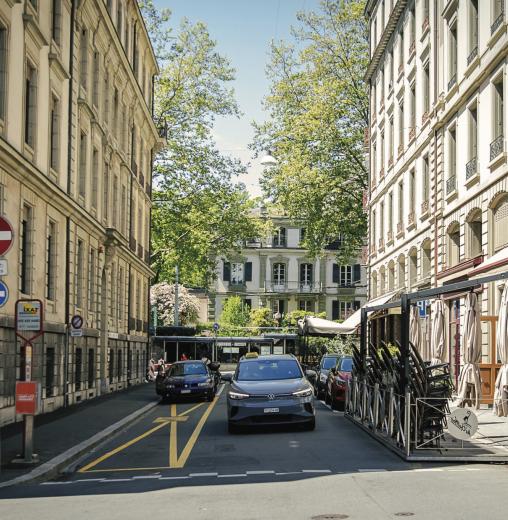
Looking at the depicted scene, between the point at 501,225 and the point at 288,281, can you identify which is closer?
the point at 501,225

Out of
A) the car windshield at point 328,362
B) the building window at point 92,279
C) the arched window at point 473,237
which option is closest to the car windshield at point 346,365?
the car windshield at point 328,362

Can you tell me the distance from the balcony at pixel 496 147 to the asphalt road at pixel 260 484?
10.9 meters

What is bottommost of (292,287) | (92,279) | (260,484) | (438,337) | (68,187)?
(260,484)

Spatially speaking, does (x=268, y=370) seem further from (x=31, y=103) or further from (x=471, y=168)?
(x=471, y=168)

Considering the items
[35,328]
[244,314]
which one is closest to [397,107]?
[35,328]

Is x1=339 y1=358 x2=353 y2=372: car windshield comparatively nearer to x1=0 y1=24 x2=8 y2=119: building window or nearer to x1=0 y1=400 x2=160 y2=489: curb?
x1=0 y1=400 x2=160 y2=489: curb

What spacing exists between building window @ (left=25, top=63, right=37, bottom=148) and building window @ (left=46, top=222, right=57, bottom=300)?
348 cm

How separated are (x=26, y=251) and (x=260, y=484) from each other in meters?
15.1

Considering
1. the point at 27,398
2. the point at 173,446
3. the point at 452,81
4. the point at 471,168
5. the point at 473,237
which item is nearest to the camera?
the point at 27,398

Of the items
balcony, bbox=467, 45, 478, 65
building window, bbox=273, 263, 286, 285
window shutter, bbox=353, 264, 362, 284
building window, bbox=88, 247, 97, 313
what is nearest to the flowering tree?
building window, bbox=273, 263, 286, 285

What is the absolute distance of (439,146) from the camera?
108ft

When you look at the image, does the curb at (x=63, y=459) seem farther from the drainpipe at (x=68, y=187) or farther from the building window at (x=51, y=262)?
the drainpipe at (x=68, y=187)

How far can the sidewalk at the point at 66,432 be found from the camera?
43.8 ft

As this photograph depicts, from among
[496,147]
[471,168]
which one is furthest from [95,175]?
[496,147]
